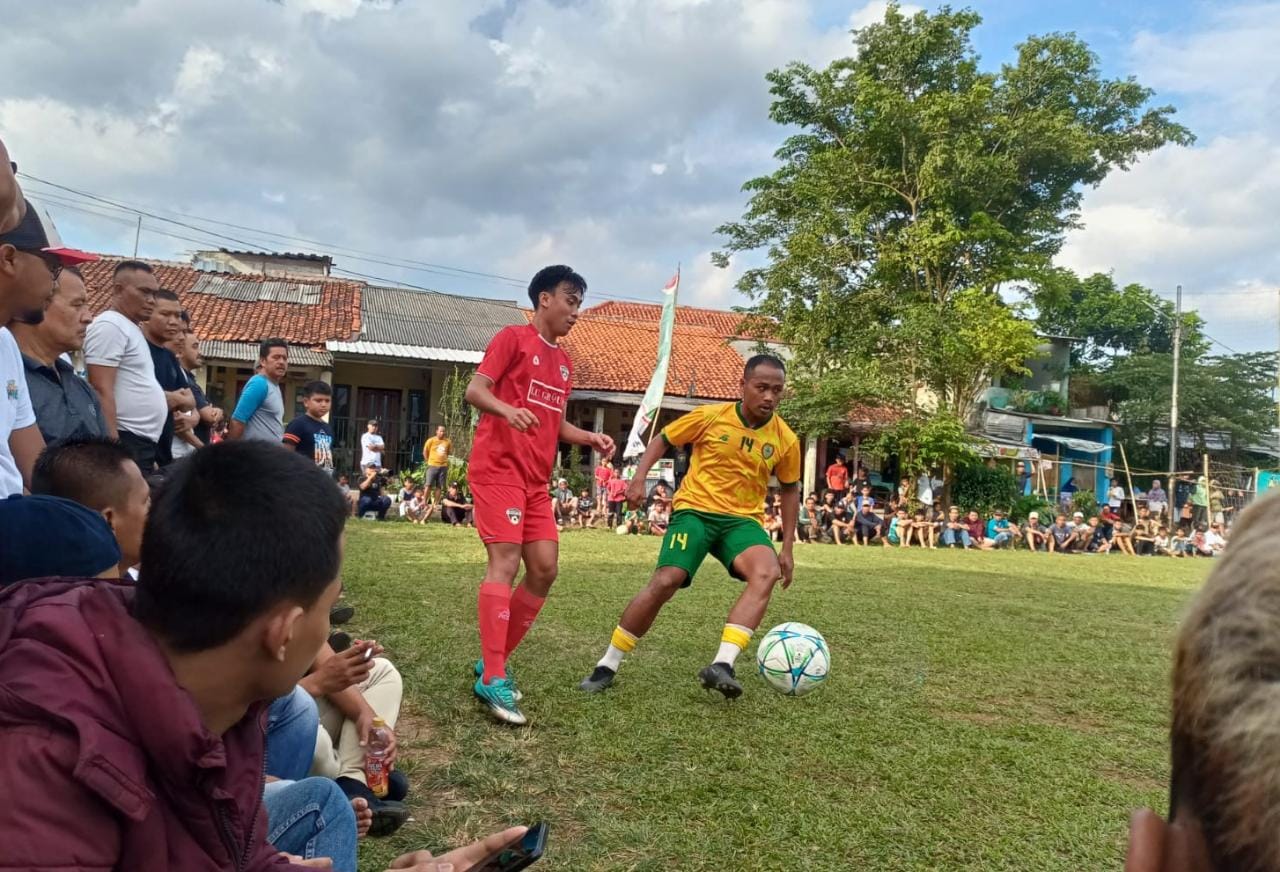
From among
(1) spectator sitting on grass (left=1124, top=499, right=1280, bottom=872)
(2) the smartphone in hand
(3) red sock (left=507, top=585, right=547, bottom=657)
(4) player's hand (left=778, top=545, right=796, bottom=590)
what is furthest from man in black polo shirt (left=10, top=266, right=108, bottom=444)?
(1) spectator sitting on grass (left=1124, top=499, right=1280, bottom=872)

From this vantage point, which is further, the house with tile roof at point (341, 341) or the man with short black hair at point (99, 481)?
the house with tile roof at point (341, 341)

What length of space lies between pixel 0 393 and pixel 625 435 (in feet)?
73.5

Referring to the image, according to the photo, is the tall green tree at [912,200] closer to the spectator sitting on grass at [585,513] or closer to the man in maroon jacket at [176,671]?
the spectator sitting on grass at [585,513]

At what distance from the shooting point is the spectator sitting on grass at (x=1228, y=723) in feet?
1.83

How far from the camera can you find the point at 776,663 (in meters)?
4.65

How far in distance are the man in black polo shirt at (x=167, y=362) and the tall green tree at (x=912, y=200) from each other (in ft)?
63.1

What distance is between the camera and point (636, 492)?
16.9ft

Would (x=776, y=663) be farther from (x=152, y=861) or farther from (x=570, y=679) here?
(x=152, y=861)

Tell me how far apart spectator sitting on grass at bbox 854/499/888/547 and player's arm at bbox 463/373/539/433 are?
1643 centimetres

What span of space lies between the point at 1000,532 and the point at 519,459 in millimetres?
19214

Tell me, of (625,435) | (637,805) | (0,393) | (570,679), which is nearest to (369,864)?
(637,805)

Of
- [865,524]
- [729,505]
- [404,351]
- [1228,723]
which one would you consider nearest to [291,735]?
[1228,723]

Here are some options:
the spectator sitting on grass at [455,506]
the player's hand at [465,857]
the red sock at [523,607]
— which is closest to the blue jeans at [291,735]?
the player's hand at [465,857]

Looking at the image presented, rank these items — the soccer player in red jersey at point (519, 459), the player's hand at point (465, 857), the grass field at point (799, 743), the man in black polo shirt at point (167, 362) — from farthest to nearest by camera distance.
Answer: the man in black polo shirt at point (167, 362)
the soccer player in red jersey at point (519, 459)
the grass field at point (799, 743)
the player's hand at point (465, 857)
